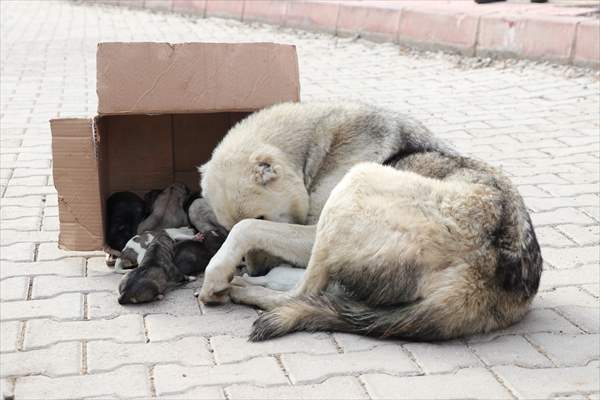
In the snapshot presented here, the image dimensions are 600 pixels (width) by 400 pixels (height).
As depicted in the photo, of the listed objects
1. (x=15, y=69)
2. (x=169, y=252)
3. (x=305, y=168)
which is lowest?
(x=15, y=69)

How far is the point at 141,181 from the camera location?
623 centimetres

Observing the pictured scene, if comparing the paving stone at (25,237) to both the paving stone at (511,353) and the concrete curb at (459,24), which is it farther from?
the concrete curb at (459,24)

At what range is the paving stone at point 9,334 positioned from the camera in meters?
3.98

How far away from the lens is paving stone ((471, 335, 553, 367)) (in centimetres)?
387

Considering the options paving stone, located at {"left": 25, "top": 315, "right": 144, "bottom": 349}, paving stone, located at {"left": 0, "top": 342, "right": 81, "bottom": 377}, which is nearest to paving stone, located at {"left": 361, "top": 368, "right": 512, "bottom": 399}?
paving stone, located at {"left": 25, "top": 315, "right": 144, "bottom": 349}

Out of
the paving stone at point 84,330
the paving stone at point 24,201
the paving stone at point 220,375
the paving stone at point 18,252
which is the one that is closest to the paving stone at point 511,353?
the paving stone at point 220,375

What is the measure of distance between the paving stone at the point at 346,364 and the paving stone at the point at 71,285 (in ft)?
4.01

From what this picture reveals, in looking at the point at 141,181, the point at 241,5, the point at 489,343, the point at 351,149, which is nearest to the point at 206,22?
the point at 241,5

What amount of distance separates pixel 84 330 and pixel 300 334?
1011 millimetres

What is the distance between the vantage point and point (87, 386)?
11.9ft

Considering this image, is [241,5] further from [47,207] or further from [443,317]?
[443,317]

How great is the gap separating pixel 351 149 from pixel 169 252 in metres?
1.12

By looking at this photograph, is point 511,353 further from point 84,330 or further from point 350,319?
point 84,330

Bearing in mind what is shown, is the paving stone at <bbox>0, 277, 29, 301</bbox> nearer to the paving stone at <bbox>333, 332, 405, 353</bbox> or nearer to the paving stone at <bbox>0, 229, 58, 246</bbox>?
the paving stone at <bbox>0, 229, 58, 246</bbox>
